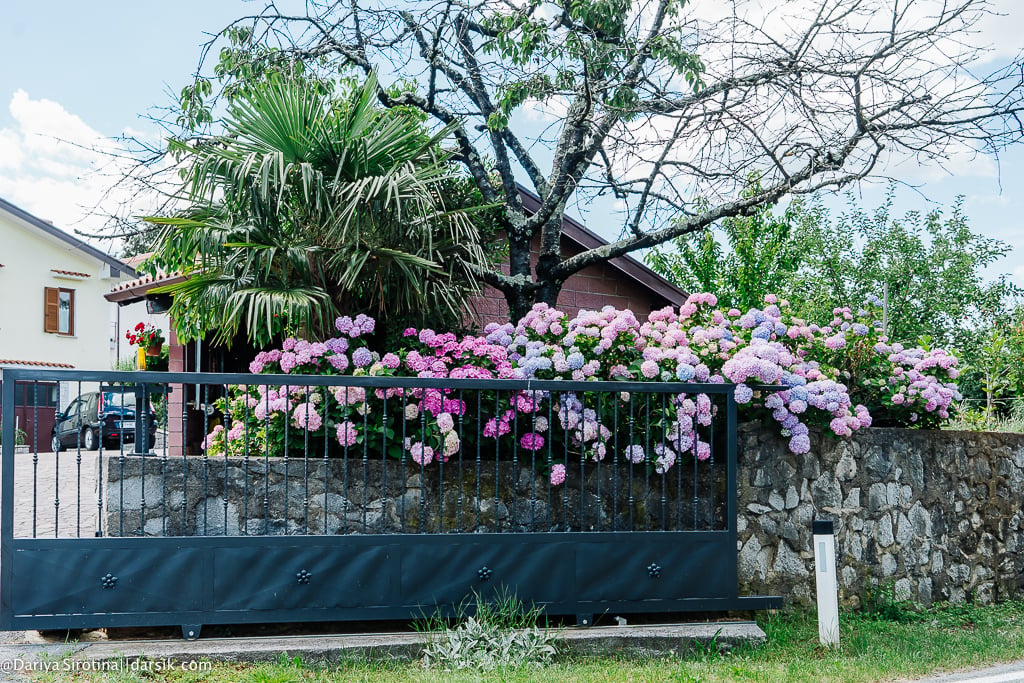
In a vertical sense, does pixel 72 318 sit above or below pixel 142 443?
above

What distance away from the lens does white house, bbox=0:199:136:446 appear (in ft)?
78.8

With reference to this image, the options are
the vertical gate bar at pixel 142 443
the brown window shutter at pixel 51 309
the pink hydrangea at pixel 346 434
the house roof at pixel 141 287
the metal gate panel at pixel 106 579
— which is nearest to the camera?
the metal gate panel at pixel 106 579

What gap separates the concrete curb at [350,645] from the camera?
486 centimetres

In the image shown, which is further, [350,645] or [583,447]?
[583,447]

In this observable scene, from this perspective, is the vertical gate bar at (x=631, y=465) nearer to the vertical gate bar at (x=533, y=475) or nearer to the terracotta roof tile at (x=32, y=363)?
the vertical gate bar at (x=533, y=475)

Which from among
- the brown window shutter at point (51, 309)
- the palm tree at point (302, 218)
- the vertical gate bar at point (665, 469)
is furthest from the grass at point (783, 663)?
the brown window shutter at point (51, 309)

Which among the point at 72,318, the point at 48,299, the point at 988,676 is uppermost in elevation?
the point at 48,299

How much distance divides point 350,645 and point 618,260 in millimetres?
6991

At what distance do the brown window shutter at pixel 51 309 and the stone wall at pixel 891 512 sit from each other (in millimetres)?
24635

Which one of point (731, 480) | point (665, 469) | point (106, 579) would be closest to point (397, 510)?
point (106, 579)

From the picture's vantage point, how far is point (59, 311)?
2541 centimetres

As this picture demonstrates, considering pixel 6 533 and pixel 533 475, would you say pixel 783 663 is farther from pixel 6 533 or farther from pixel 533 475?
pixel 6 533

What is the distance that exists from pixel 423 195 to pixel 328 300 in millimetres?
1143

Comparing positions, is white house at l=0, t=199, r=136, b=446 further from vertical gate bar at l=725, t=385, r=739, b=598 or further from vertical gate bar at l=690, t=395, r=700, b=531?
vertical gate bar at l=725, t=385, r=739, b=598
